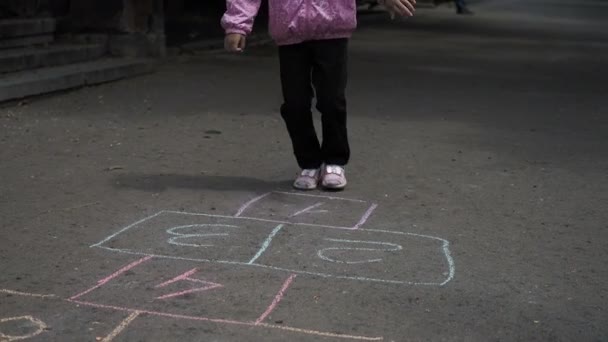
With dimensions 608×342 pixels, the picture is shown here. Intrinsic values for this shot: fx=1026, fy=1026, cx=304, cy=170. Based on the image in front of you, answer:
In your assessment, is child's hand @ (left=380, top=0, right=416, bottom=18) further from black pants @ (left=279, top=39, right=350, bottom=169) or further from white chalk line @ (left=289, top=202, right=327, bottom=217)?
white chalk line @ (left=289, top=202, right=327, bottom=217)

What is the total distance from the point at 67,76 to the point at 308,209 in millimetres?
4804

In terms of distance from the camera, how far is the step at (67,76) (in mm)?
8781

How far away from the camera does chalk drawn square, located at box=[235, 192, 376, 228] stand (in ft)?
17.2

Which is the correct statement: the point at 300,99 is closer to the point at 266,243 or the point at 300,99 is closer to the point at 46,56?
the point at 266,243

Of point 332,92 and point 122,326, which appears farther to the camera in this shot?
point 332,92

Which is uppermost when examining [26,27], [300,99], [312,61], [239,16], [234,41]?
[239,16]

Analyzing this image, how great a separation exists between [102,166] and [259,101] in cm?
313

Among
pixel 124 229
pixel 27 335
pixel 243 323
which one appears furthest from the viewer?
pixel 124 229

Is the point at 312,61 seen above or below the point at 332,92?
above

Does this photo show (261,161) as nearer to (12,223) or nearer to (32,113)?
(12,223)

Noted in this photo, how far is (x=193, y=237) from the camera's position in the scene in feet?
→ 16.0

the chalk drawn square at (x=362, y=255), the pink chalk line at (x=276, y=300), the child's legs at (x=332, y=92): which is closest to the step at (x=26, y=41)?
the child's legs at (x=332, y=92)

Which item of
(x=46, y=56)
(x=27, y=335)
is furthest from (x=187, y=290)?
(x=46, y=56)

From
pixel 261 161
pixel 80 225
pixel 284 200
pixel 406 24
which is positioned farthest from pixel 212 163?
pixel 406 24
